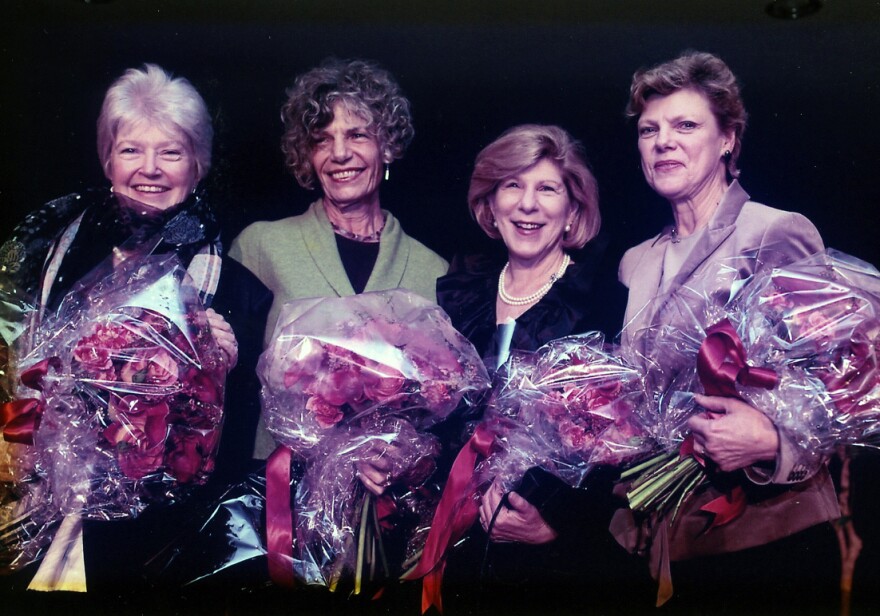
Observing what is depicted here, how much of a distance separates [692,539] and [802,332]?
622 mm

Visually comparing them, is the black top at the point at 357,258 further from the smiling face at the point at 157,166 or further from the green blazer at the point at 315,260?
the smiling face at the point at 157,166

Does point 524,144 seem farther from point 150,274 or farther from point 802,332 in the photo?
point 150,274

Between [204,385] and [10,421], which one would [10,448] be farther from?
[204,385]

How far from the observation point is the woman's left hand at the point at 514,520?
2.16 metres

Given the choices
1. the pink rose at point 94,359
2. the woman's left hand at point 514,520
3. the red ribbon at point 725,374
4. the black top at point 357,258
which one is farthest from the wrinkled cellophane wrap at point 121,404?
the red ribbon at point 725,374

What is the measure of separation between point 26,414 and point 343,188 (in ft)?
3.48

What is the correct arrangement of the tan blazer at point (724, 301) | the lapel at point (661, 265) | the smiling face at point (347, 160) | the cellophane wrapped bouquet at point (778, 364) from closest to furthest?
the cellophane wrapped bouquet at point (778, 364), the tan blazer at point (724, 301), the lapel at point (661, 265), the smiling face at point (347, 160)

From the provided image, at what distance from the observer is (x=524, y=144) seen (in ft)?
7.62

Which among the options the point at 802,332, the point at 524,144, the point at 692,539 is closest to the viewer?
the point at 802,332

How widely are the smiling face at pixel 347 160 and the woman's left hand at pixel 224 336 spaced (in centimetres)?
46

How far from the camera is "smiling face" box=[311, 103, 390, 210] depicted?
7.71 feet

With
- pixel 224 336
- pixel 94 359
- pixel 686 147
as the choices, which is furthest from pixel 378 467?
pixel 686 147

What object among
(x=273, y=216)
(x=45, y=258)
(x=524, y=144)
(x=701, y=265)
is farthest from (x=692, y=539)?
(x=45, y=258)

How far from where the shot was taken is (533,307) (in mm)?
2287
